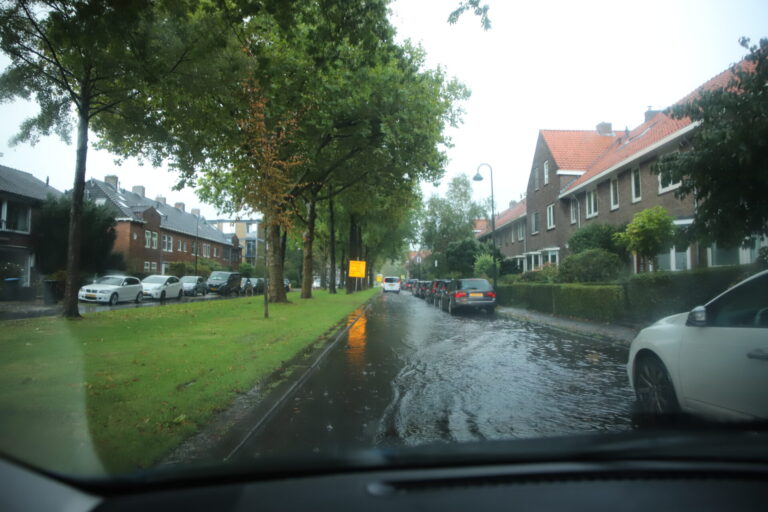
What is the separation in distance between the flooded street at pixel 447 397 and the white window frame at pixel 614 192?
44.8 ft

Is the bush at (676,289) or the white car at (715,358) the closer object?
the white car at (715,358)

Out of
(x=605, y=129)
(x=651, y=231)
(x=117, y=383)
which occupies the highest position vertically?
(x=605, y=129)

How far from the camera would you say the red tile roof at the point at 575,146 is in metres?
28.5

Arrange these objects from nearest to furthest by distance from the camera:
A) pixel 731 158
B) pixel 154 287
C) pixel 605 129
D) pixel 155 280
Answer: pixel 731 158 < pixel 154 287 < pixel 155 280 < pixel 605 129

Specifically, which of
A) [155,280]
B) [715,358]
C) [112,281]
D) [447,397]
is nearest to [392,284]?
[155,280]

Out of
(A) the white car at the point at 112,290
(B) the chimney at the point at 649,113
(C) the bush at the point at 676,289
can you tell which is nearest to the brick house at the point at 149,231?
(A) the white car at the point at 112,290

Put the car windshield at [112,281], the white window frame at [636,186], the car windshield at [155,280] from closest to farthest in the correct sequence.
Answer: the white window frame at [636,186] < the car windshield at [112,281] < the car windshield at [155,280]

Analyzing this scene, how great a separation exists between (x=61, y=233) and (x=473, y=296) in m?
24.8

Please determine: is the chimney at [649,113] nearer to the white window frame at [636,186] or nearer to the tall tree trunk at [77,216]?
the white window frame at [636,186]

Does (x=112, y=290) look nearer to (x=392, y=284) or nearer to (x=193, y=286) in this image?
(x=193, y=286)

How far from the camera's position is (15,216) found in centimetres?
2886

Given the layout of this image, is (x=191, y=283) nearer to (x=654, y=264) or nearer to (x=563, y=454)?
(x=654, y=264)

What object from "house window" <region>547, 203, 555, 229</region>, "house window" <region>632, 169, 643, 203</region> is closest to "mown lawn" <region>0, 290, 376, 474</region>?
"house window" <region>632, 169, 643, 203</region>

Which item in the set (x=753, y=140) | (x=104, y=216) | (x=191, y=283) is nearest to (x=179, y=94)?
(x=753, y=140)
